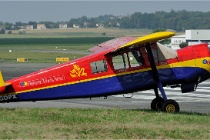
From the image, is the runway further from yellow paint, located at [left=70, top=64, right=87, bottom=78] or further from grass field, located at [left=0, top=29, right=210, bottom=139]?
grass field, located at [left=0, top=29, right=210, bottom=139]

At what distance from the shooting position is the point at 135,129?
44.2ft

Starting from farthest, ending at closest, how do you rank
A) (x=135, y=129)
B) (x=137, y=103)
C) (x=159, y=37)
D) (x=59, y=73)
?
(x=137, y=103), (x=59, y=73), (x=159, y=37), (x=135, y=129)

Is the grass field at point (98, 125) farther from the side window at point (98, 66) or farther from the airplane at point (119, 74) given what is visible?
the side window at point (98, 66)

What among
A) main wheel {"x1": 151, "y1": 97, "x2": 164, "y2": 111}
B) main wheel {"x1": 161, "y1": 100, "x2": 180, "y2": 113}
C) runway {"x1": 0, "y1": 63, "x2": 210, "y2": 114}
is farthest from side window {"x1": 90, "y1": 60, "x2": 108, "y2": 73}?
runway {"x1": 0, "y1": 63, "x2": 210, "y2": 114}

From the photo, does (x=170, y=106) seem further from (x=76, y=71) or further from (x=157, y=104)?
(x=76, y=71)

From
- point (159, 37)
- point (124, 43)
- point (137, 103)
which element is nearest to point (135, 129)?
point (159, 37)

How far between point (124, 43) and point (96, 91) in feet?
5.53

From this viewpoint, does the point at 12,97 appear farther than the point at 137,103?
No

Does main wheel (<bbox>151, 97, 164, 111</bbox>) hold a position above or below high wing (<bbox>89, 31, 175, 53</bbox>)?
below

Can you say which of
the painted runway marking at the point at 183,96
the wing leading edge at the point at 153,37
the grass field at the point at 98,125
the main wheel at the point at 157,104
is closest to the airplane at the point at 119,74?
the wing leading edge at the point at 153,37

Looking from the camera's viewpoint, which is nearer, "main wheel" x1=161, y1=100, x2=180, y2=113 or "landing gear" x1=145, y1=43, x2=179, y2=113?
"landing gear" x1=145, y1=43, x2=179, y2=113

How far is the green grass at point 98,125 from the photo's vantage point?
41.7 ft

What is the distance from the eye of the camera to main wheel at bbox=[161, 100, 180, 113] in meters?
18.1

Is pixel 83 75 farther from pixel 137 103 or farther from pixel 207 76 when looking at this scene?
pixel 137 103
